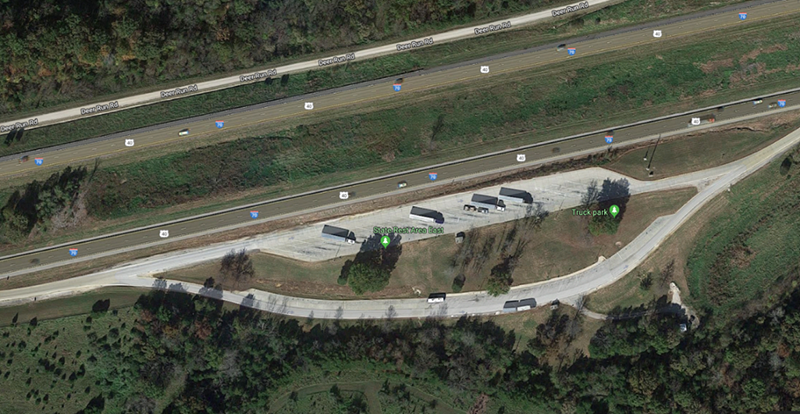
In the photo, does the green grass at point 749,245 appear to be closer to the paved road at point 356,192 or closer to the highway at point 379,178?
the paved road at point 356,192

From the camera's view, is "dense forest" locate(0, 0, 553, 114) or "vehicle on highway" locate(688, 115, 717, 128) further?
"vehicle on highway" locate(688, 115, 717, 128)

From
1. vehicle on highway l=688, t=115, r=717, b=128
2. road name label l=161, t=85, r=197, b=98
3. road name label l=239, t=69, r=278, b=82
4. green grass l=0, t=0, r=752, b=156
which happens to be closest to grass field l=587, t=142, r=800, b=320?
vehicle on highway l=688, t=115, r=717, b=128

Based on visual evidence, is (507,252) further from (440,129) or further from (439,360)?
(440,129)

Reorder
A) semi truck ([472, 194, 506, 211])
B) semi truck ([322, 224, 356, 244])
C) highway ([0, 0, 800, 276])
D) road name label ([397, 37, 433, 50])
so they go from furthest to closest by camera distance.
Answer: road name label ([397, 37, 433, 50])
semi truck ([322, 224, 356, 244])
highway ([0, 0, 800, 276])
semi truck ([472, 194, 506, 211])

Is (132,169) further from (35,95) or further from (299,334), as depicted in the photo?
(299,334)

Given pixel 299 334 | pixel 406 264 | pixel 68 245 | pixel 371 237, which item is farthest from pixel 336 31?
pixel 68 245

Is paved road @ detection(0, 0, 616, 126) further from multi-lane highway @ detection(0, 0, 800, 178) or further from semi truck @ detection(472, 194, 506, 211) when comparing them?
semi truck @ detection(472, 194, 506, 211)

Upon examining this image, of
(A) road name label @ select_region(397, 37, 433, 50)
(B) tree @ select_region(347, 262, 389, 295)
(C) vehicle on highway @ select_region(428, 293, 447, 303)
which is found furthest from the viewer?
(A) road name label @ select_region(397, 37, 433, 50)
